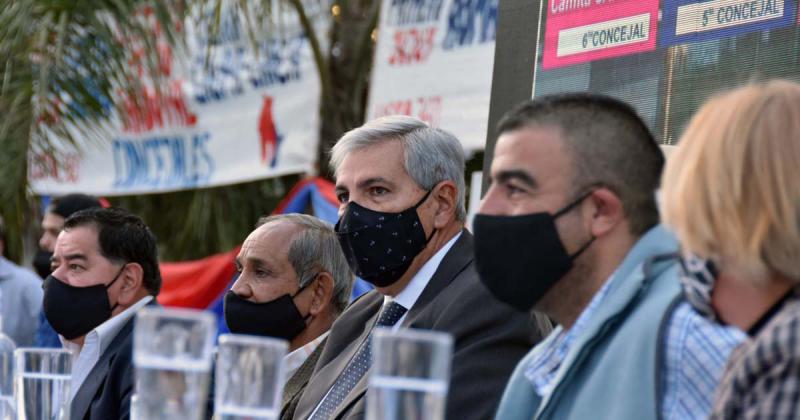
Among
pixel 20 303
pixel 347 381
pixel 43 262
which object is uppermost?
pixel 347 381

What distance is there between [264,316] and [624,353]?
7.97 ft

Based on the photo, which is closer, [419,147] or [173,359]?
[173,359]

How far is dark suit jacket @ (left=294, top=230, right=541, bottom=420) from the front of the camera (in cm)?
344

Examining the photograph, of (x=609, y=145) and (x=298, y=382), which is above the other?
(x=609, y=145)

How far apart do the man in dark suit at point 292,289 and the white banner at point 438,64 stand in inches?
71.1

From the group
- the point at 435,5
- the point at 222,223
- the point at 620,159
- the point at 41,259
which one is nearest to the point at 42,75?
the point at 41,259

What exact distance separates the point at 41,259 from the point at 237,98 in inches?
84.6

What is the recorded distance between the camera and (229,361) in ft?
6.56

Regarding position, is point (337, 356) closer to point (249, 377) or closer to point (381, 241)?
point (381, 241)

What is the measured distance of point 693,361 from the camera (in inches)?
90.9

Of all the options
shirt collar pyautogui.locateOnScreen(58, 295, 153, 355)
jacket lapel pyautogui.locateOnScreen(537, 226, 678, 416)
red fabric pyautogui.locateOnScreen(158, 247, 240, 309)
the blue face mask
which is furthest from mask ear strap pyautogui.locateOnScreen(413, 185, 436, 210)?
red fabric pyautogui.locateOnScreen(158, 247, 240, 309)

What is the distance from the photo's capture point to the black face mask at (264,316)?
4.70 meters

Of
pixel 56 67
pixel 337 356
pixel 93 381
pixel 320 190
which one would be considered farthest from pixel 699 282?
pixel 56 67

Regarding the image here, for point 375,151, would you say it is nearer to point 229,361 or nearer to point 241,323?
point 241,323
